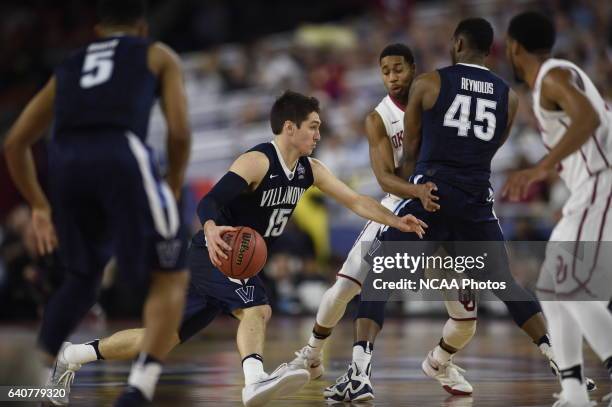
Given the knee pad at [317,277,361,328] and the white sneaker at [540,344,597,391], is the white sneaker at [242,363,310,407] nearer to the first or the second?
the knee pad at [317,277,361,328]

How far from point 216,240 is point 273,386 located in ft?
2.91

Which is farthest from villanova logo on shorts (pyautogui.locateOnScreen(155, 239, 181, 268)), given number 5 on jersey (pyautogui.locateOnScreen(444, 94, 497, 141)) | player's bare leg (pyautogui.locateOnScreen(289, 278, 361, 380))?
player's bare leg (pyautogui.locateOnScreen(289, 278, 361, 380))

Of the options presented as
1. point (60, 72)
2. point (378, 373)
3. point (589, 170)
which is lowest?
point (378, 373)

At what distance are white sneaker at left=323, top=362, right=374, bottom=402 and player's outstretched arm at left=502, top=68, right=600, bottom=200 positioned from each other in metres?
1.87

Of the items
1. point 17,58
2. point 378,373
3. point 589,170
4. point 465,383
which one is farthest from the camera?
point 17,58

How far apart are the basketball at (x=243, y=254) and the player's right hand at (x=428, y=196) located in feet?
3.51

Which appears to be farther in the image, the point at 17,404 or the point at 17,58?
the point at 17,58

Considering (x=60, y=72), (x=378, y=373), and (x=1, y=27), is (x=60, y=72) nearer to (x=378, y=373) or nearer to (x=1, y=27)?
(x=378, y=373)

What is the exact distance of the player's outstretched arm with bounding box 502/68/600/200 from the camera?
19.2ft

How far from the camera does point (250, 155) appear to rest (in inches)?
279

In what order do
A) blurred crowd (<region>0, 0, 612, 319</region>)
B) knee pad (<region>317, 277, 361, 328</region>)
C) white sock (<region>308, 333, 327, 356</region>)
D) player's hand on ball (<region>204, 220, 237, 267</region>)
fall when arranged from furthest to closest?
1. blurred crowd (<region>0, 0, 612, 319</region>)
2. white sock (<region>308, 333, 327, 356</region>)
3. knee pad (<region>317, 277, 361, 328</region>)
4. player's hand on ball (<region>204, 220, 237, 267</region>)

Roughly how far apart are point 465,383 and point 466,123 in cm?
180

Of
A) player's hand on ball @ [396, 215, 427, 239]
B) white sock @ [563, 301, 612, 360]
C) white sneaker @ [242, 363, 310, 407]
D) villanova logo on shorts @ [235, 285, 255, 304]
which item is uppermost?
player's hand on ball @ [396, 215, 427, 239]

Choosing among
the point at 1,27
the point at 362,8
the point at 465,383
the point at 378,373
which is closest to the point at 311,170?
the point at 465,383
